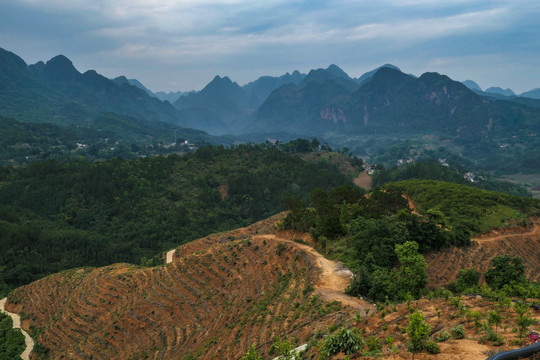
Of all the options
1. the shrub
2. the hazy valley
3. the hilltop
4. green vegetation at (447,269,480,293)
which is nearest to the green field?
the hazy valley

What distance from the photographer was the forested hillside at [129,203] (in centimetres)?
5353

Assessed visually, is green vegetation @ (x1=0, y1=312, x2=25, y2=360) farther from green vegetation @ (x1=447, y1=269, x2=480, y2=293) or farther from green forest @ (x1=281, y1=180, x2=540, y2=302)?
green vegetation @ (x1=447, y1=269, x2=480, y2=293)

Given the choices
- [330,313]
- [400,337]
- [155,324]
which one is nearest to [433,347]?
[400,337]

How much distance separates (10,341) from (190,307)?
2282 centimetres

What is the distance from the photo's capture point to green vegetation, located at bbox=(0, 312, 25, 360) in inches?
1184

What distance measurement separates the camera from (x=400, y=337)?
35.1ft

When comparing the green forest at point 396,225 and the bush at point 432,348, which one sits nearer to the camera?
the bush at point 432,348

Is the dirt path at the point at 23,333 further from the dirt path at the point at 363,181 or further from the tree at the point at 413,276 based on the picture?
the dirt path at the point at 363,181

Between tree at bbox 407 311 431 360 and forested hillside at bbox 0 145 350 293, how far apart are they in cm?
5399

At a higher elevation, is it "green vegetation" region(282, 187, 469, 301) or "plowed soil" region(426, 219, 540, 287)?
"green vegetation" region(282, 187, 469, 301)

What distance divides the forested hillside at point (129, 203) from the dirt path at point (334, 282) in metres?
42.6

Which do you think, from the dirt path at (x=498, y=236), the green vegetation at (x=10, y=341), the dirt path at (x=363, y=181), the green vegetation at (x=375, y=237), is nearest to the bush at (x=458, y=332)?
the green vegetation at (x=375, y=237)

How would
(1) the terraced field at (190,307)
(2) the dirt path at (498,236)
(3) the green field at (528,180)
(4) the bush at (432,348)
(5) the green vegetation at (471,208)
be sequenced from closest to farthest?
(4) the bush at (432,348), (1) the terraced field at (190,307), (2) the dirt path at (498,236), (5) the green vegetation at (471,208), (3) the green field at (528,180)

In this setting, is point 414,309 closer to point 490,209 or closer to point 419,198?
point 490,209
